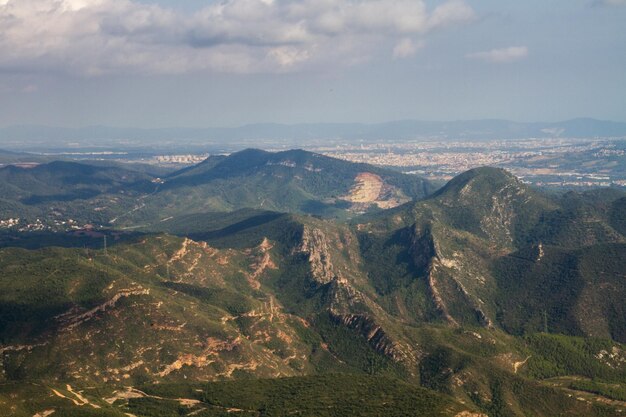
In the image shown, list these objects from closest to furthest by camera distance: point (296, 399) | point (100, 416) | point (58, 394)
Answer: point (100, 416) → point (58, 394) → point (296, 399)

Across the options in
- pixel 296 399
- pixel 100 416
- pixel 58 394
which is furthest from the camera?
pixel 296 399

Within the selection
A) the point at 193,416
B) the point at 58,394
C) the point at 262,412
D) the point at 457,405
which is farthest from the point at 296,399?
the point at 58,394

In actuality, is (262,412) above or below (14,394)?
below

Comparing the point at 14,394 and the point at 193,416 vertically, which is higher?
the point at 14,394

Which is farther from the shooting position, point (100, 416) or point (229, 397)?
point (229, 397)

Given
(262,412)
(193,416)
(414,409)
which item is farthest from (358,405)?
(193,416)

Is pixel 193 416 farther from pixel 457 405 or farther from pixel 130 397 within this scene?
pixel 457 405

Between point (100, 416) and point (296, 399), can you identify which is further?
point (296, 399)

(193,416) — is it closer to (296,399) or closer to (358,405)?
(296,399)
